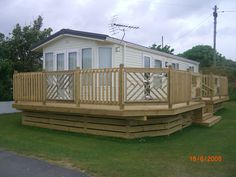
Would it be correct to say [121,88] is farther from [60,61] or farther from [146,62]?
[146,62]

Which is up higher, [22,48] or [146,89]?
[22,48]

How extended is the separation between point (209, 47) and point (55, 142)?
3509 centimetres

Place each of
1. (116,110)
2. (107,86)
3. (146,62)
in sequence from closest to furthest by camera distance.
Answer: (116,110)
(107,86)
(146,62)

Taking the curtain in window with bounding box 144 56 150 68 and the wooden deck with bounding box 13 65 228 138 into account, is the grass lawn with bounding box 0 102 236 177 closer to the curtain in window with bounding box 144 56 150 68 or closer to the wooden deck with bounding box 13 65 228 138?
the wooden deck with bounding box 13 65 228 138

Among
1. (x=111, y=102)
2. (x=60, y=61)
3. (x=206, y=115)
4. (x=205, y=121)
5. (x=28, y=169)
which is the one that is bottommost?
(x=28, y=169)

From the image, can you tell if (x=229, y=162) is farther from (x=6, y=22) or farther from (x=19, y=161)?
(x=6, y=22)

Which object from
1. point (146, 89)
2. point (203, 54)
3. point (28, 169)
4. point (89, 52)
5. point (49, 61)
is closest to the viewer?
point (28, 169)

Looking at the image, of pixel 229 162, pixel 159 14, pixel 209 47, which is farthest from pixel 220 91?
pixel 209 47

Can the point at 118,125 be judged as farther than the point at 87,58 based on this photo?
No

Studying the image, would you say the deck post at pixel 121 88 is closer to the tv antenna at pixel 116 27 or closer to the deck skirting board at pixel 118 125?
the deck skirting board at pixel 118 125

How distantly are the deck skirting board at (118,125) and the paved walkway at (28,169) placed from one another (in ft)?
9.46

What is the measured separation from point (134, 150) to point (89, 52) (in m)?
6.07

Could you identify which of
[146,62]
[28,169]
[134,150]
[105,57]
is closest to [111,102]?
[134,150]

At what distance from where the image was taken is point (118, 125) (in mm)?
8805
